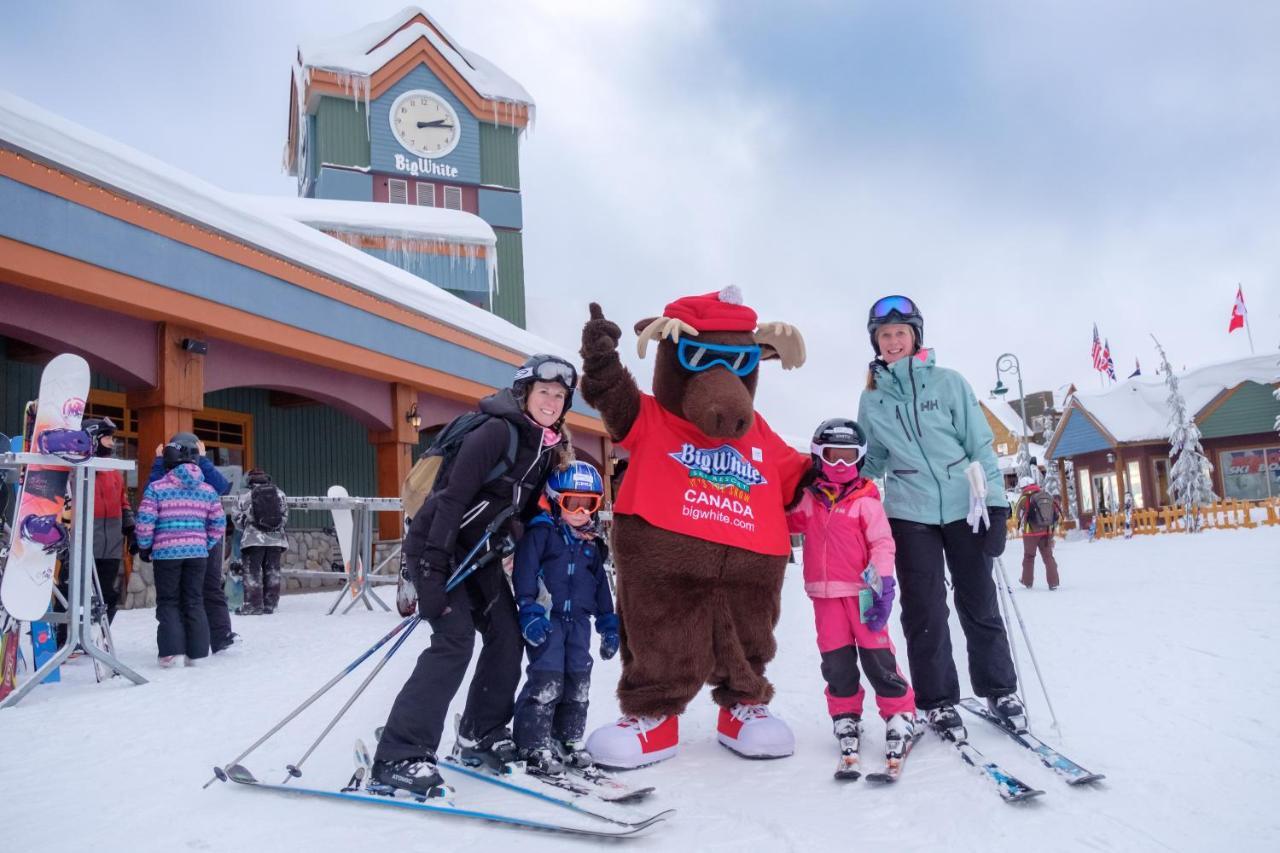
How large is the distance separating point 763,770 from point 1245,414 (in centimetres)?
2770

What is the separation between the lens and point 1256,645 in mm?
5000

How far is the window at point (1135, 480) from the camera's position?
26.0 meters

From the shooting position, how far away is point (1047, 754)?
9.59 feet

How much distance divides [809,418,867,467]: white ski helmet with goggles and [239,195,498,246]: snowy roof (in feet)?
51.5

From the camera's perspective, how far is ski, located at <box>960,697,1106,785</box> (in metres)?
2.67

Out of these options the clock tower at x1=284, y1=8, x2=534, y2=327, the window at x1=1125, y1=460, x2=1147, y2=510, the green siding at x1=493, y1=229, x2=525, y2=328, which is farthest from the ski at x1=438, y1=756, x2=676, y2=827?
the window at x1=1125, y1=460, x2=1147, y2=510

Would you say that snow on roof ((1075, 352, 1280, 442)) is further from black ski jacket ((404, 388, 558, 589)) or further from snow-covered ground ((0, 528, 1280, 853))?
black ski jacket ((404, 388, 558, 589))

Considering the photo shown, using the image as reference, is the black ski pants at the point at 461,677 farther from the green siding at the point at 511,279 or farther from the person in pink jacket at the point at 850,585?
the green siding at the point at 511,279

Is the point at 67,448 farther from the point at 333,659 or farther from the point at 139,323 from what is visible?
the point at 139,323

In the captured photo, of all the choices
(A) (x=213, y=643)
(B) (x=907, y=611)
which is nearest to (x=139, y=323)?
(A) (x=213, y=643)

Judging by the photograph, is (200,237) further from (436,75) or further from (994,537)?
(436,75)

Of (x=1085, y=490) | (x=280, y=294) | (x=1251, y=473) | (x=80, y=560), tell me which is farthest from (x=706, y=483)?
(x=1085, y=490)

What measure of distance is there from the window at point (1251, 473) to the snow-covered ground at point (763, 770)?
23.6 m

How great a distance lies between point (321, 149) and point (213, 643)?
1824 cm
